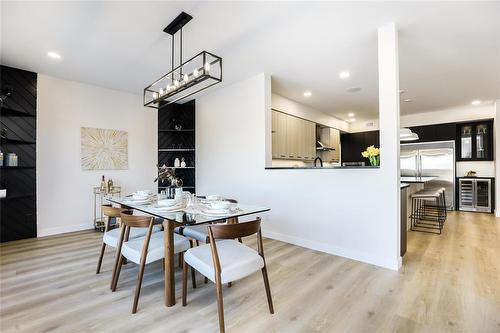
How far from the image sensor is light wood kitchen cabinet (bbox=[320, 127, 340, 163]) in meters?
6.90

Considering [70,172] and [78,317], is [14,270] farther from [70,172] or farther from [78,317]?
[70,172]

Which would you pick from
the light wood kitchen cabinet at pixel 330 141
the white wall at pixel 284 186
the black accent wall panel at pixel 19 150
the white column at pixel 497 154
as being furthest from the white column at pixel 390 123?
the black accent wall panel at pixel 19 150

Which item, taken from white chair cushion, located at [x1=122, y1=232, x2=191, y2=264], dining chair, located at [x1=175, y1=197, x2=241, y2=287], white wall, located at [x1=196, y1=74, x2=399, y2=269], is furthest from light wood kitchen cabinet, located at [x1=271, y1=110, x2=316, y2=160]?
white chair cushion, located at [x1=122, y1=232, x2=191, y2=264]

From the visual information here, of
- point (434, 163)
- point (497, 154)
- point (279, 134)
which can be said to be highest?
point (279, 134)

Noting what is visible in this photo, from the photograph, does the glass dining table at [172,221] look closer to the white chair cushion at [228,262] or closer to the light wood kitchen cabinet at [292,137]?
the white chair cushion at [228,262]

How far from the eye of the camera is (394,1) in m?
2.21

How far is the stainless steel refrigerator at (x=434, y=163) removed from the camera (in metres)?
6.02

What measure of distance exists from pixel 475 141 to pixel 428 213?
229cm

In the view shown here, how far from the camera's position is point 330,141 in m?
6.96

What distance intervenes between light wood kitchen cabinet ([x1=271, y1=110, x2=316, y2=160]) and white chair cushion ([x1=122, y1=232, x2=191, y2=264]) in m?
3.03

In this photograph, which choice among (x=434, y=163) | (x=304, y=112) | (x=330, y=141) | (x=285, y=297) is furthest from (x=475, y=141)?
(x=285, y=297)

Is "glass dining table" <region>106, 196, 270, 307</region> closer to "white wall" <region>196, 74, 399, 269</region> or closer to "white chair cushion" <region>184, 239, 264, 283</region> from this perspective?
"white chair cushion" <region>184, 239, 264, 283</region>

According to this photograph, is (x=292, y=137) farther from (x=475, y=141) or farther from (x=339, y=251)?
(x=475, y=141)

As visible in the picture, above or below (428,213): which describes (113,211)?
above
